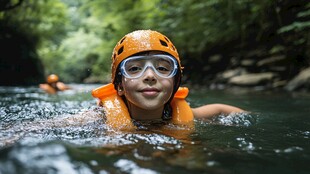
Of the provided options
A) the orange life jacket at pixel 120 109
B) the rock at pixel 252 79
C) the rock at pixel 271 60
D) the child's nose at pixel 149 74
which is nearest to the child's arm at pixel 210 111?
the orange life jacket at pixel 120 109

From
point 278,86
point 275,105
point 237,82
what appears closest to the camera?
point 275,105

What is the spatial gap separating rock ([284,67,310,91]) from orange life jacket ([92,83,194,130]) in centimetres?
566

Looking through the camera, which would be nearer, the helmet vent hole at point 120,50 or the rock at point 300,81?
the helmet vent hole at point 120,50

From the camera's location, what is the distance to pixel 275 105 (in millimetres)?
6055

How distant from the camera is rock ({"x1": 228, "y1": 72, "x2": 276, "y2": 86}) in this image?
33.6 feet

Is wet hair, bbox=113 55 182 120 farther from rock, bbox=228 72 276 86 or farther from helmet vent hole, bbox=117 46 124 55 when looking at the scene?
rock, bbox=228 72 276 86

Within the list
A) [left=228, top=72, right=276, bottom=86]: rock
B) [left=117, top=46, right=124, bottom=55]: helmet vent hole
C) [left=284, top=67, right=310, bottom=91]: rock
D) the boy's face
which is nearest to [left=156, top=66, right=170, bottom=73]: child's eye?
the boy's face

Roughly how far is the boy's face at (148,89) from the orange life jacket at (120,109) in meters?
0.19

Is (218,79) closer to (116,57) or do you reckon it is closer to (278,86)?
(278,86)

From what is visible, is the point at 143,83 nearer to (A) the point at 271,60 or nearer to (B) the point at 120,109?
(B) the point at 120,109

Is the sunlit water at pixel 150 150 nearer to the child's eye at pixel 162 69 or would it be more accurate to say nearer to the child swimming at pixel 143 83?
the child swimming at pixel 143 83

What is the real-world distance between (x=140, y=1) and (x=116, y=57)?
13709mm

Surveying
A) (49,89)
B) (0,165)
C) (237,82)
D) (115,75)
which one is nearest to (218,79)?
(237,82)

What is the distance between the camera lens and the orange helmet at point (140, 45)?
10.9 feet
